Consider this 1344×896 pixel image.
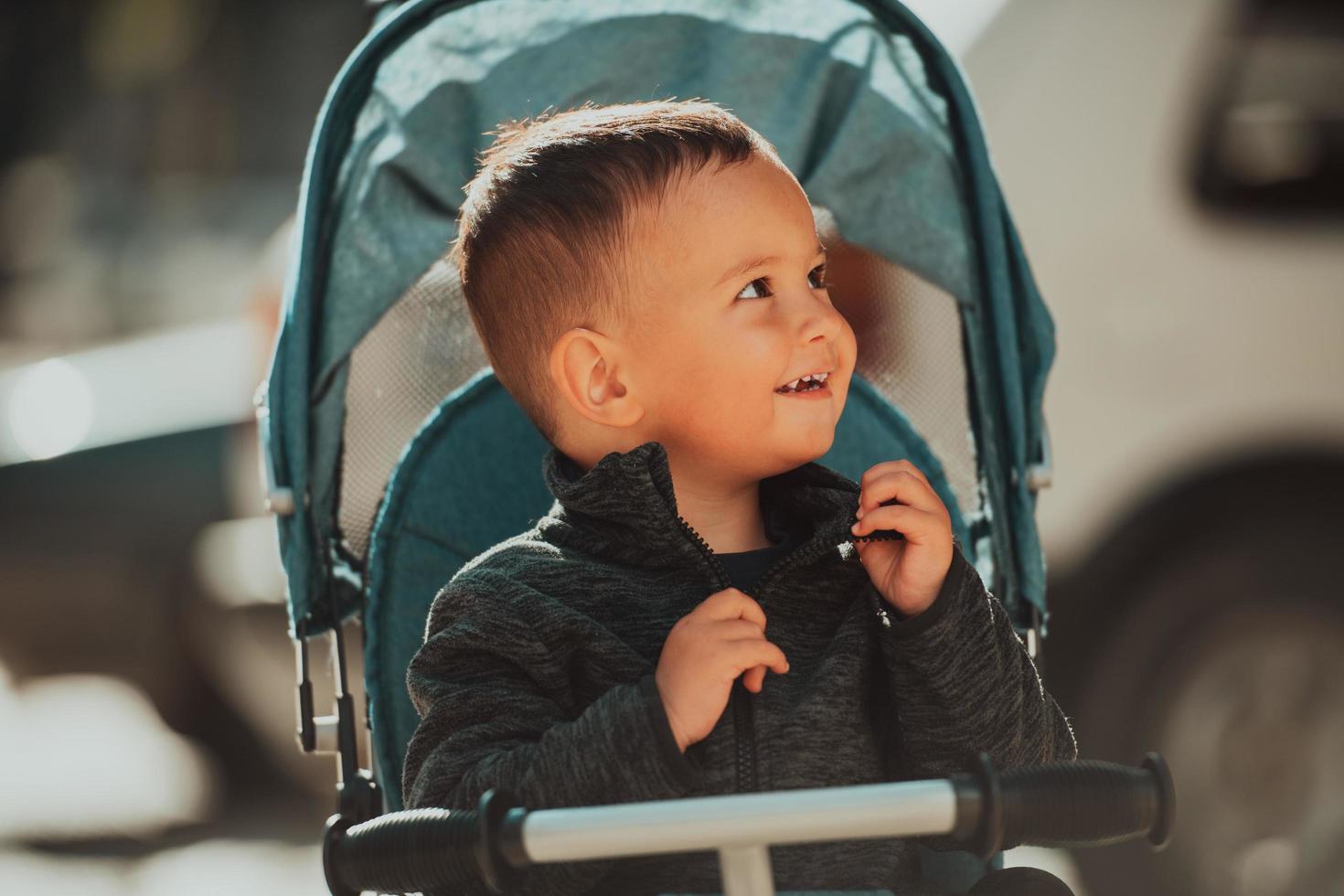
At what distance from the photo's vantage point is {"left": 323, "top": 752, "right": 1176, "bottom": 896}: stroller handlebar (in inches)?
58.0

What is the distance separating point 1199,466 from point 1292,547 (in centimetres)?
25

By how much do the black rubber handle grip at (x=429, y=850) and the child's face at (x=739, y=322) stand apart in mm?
601

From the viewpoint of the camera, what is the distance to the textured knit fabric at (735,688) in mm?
1878

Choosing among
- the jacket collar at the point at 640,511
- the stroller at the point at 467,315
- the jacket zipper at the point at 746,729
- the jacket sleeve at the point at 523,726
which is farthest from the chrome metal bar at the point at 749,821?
the stroller at the point at 467,315

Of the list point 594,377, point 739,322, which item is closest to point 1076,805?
point 739,322

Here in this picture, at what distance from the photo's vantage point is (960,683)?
1.90 m

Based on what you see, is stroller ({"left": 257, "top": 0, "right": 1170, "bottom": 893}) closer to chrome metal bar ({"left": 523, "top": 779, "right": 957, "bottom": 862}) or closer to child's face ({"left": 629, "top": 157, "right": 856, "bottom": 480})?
child's face ({"left": 629, "top": 157, "right": 856, "bottom": 480})

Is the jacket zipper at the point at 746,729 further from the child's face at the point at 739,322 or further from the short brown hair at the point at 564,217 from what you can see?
the short brown hair at the point at 564,217

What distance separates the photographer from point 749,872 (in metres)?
1.52

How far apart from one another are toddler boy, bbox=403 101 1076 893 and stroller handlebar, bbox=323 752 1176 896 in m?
0.21

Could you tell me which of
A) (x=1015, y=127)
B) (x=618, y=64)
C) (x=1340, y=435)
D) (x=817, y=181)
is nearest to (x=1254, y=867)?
(x=1340, y=435)

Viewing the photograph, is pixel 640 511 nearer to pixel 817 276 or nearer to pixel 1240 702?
pixel 817 276

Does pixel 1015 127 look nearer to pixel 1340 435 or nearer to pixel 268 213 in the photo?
pixel 1340 435

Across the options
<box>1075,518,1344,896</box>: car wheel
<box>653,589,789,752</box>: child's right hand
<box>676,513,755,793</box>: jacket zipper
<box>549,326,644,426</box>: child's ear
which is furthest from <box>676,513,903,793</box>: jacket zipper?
<box>1075,518,1344,896</box>: car wheel
